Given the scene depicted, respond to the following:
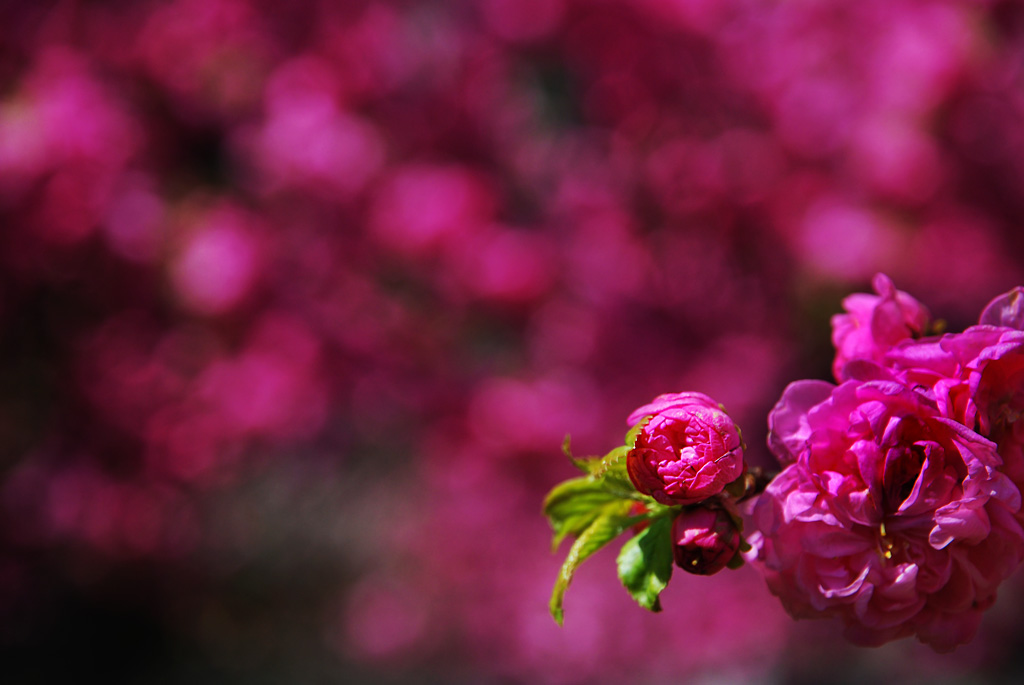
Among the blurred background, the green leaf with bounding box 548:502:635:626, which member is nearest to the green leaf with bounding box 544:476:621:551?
the green leaf with bounding box 548:502:635:626

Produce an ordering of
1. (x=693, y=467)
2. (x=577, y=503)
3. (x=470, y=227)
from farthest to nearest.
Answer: (x=470, y=227) → (x=577, y=503) → (x=693, y=467)

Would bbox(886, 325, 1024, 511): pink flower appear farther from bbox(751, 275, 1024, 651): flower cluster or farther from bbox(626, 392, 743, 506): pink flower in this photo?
bbox(626, 392, 743, 506): pink flower

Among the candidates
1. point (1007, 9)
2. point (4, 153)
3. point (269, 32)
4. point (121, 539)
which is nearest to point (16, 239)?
point (4, 153)

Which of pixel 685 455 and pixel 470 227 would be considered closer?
pixel 685 455

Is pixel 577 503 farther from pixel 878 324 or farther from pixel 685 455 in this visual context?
pixel 878 324

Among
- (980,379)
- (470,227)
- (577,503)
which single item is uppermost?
(980,379)

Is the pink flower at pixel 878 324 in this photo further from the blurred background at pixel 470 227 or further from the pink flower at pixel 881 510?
the blurred background at pixel 470 227

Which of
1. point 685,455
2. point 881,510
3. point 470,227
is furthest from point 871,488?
point 470,227
